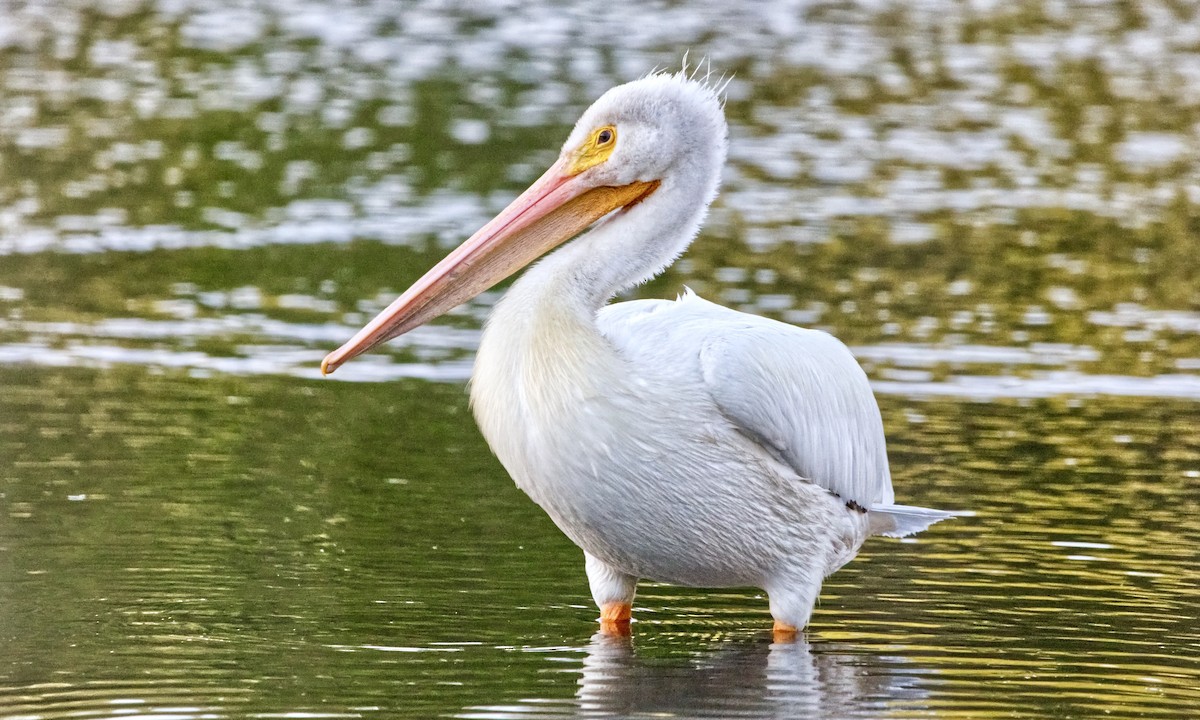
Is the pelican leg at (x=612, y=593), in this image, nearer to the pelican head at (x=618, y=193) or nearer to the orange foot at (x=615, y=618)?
the orange foot at (x=615, y=618)

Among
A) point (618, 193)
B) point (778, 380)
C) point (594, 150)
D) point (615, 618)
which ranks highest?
point (594, 150)

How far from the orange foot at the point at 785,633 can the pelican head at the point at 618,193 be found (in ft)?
3.19

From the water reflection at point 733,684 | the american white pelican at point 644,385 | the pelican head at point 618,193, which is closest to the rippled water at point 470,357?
the water reflection at point 733,684

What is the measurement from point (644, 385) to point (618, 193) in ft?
2.05

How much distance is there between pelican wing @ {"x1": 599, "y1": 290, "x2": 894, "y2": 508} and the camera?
16.3ft

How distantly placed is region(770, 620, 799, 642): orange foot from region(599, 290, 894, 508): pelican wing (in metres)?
0.39

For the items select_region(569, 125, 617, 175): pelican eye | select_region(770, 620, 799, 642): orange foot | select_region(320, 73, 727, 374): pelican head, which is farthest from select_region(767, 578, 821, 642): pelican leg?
select_region(569, 125, 617, 175): pelican eye

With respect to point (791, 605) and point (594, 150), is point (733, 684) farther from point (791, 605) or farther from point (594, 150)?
point (594, 150)

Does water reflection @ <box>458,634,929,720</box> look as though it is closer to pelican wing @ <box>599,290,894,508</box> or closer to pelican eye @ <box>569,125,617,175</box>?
pelican wing @ <box>599,290,894,508</box>

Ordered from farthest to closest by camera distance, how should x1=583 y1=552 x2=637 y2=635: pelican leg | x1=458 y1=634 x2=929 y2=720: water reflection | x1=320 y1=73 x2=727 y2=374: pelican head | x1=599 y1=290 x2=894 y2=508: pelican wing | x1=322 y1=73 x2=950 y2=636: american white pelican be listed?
1. x1=583 y1=552 x2=637 y2=635: pelican leg
2. x1=320 y1=73 x2=727 y2=374: pelican head
3. x1=599 y1=290 x2=894 y2=508: pelican wing
4. x1=322 y1=73 x2=950 y2=636: american white pelican
5. x1=458 y1=634 x2=929 y2=720: water reflection

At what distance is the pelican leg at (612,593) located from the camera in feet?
17.0

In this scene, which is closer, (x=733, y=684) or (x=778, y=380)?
(x=733, y=684)

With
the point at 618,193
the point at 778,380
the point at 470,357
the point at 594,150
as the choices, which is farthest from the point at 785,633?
the point at 470,357

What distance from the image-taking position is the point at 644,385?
482 cm
